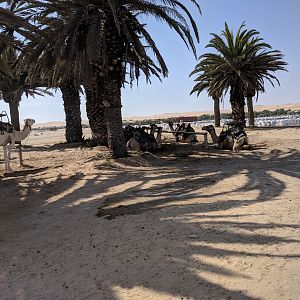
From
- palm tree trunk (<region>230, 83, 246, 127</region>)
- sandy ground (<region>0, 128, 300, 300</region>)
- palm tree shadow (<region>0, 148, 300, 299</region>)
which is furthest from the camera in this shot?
palm tree trunk (<region>230, 83, 246, 127</region>)

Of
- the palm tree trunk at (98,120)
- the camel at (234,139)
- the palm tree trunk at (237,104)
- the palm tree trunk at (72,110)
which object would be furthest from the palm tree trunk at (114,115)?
the palm tree trunk at (237,104)

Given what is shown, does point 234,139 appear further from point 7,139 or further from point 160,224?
point 160,224

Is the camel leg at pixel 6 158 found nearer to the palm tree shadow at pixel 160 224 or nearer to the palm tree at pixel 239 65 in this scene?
the palm tree shadow at pixel 160 224

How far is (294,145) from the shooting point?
50.2ft

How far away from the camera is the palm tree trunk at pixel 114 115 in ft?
42.2

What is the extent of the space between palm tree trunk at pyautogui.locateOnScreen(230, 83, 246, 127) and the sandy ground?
45.8 feet

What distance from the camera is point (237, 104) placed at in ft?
77.6

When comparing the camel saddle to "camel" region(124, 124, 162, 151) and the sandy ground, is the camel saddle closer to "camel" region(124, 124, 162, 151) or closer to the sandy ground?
the sandy ground

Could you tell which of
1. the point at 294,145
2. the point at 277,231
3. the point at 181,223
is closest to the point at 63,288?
the point at 181,223

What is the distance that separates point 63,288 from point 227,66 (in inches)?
834

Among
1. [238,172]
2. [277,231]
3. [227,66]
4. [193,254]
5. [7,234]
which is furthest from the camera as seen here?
[227,66]

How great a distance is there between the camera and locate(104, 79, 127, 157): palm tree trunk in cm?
1286

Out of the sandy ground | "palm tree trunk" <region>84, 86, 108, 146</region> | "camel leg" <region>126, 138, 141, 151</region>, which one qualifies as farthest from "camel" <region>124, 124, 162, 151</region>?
the sandy ground

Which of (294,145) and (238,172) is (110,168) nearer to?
(238,172)
